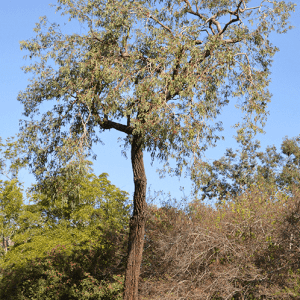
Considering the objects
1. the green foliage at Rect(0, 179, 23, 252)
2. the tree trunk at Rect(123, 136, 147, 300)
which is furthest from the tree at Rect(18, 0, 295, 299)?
the green foliage at Rect(0, 179, 23, 252)

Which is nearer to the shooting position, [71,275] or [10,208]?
[71,275]

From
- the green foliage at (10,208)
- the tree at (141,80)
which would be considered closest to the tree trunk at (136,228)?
the tree at (141,80)

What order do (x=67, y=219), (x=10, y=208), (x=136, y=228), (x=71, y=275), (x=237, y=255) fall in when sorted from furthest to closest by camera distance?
1. (x=10, y=208)
2. (x=67, y=219)
3. (x=71, y=275)
4. (x=136, y=228)
5. (x=237, y=255)

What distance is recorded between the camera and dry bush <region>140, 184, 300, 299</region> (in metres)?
10.9

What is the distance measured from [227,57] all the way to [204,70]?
85 centimetres

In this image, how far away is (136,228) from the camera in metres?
13.0

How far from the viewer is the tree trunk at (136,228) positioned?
41.9 feet

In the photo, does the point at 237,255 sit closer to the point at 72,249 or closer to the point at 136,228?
the point at 136,228

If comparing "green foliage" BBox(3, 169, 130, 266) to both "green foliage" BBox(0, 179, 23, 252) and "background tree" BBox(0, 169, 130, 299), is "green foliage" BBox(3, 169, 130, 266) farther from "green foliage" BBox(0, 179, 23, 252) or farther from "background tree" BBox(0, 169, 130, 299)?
"green foliage" BBox(0, 179, 23, 252)

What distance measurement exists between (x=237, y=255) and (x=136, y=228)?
11.7ft

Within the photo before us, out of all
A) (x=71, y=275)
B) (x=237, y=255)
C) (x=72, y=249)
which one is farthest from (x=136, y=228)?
(x=72, y=249)

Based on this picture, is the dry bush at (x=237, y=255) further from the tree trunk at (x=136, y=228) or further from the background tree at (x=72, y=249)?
the background tree at (x=72, y=249)

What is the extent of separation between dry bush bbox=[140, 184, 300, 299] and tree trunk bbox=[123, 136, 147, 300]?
90 cm

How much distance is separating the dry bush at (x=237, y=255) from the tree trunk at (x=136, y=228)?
90 cm
